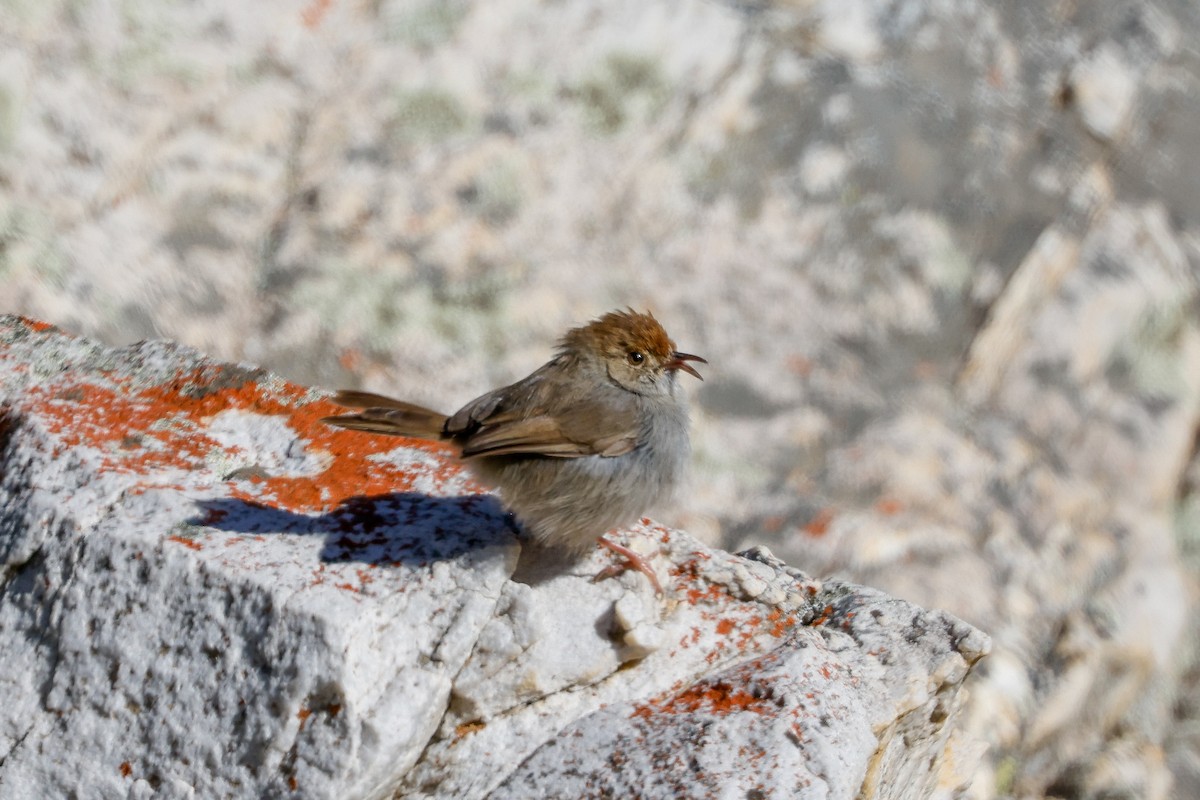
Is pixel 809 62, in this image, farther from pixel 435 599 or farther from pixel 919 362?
pixel 435 599

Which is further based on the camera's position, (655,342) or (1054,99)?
(1054,99)

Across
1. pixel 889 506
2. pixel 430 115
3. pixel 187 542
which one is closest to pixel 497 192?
pixel 430 115

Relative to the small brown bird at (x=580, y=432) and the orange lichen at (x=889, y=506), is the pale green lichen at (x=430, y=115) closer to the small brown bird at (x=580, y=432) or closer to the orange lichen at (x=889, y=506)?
the small brown bird at (x=580, y=432)

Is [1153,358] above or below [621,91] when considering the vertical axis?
below

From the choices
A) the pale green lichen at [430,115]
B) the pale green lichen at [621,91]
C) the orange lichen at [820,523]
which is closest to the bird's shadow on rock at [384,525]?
the orange lichen at [820,523]

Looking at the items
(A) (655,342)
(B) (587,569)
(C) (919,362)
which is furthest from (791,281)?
(B) (587,569)

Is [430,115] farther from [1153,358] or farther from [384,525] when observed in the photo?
[1153,358]

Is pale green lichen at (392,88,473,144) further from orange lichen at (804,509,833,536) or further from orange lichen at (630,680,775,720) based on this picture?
orange lichen at (630,680,775,720)
